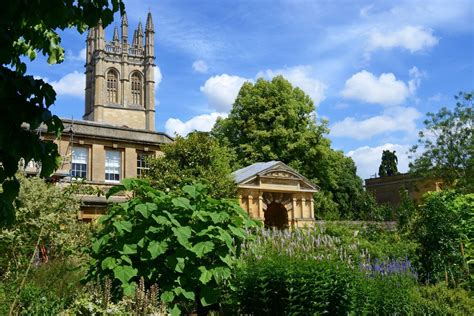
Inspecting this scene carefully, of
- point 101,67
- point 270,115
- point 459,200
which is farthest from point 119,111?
point 459,200

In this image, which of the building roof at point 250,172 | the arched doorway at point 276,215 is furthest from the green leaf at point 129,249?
the arched doorway at point 276,215

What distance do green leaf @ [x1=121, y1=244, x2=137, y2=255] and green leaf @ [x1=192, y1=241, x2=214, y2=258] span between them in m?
0.74

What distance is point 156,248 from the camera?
600cm

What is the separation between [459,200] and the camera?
13258mm

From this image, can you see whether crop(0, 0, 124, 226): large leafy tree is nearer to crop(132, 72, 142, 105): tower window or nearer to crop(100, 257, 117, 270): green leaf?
crop(100, 257, 117, 270): green leaf

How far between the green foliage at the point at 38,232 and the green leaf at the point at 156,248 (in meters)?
2.39

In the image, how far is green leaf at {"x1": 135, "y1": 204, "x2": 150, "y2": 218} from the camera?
6206mm

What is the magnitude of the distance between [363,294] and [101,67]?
88.3m

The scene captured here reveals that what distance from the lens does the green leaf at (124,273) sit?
5823 millimetres

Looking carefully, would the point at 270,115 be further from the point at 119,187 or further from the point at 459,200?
the point at 119,187

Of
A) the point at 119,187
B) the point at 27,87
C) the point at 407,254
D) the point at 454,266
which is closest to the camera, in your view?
the point at 27,87

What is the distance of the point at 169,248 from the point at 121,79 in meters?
88.5

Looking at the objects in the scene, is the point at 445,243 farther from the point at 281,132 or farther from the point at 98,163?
the point at 281,132

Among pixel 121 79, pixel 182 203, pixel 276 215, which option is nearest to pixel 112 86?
pixel 121 79
